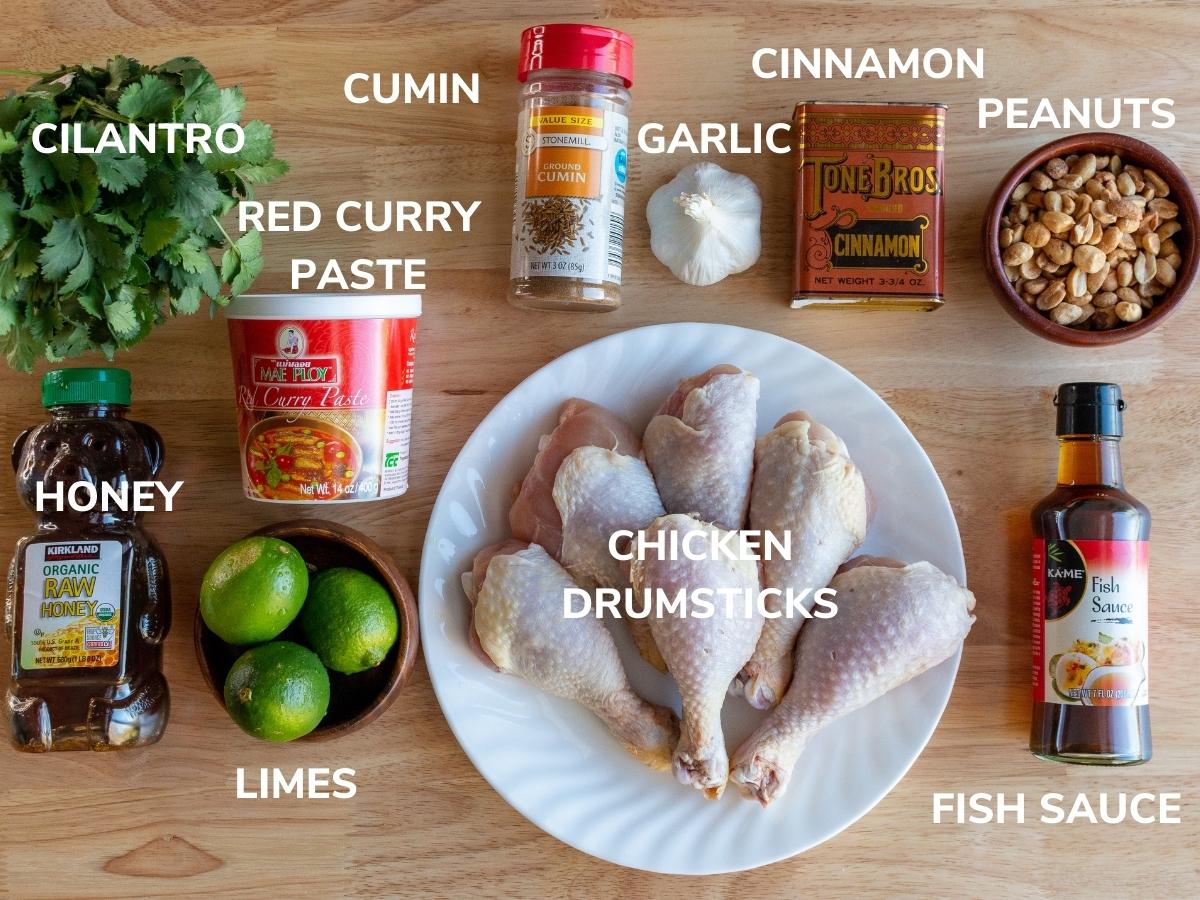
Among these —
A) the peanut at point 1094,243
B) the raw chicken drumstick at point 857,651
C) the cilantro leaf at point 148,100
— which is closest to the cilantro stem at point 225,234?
the cilantro leaf at point 148,100

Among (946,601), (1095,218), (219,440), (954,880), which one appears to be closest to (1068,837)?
(954,880)

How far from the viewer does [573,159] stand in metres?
1.06

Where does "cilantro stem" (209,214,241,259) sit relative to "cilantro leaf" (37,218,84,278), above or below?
above

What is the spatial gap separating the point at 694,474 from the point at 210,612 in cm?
54

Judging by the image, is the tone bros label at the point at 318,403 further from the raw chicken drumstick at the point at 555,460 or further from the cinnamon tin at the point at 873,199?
the cinnamon tin at the point at 873,199

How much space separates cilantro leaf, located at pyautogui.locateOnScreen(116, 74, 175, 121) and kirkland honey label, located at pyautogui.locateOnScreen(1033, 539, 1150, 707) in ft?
3.45

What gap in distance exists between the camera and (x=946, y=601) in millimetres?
1020

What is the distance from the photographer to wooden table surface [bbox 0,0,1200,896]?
3.80 feet

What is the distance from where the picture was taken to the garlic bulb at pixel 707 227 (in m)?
1.11

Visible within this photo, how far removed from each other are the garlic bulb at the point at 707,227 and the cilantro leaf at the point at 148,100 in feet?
1.75

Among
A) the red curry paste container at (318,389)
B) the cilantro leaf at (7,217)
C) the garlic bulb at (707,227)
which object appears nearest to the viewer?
the cilantro leaf at (7,217)

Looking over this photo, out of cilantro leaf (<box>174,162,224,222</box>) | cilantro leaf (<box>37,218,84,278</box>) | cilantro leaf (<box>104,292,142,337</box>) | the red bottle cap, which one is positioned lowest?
cilantro leaf (<box>104,292,142,337</box>)

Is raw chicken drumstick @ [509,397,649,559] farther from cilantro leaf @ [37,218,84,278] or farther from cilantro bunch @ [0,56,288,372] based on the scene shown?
cilantro leaf @ [37,218,84,278]

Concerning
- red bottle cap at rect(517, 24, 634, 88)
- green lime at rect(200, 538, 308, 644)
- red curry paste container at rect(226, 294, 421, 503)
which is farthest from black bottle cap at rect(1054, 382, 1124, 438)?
green lime at rect(200, 538, 308, 644)
